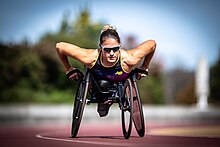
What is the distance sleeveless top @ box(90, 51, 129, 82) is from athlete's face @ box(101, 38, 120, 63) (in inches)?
5.8

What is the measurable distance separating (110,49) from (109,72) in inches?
17.2

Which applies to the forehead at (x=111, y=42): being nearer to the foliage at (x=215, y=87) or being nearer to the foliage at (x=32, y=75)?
the foliage at (x=32, y=75)

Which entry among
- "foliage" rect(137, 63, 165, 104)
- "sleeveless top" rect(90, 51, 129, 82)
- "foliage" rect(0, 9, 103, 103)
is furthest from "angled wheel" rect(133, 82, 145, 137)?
"foliage" rect(137, 63, 165, 104)

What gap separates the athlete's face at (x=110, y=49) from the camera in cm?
1002

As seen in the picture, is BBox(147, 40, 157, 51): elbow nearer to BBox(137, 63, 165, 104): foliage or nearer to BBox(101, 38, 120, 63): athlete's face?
BBox(101, 38, 120, 63): athlete's face

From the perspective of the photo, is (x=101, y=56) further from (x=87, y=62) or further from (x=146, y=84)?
(x=146, y=84)

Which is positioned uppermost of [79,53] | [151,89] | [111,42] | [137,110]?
[151,89]

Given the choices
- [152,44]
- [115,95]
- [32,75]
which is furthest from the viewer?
[32,75]

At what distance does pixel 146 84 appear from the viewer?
75375mm

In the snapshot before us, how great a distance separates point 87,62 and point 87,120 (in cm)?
1954

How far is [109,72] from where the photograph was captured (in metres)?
10.3

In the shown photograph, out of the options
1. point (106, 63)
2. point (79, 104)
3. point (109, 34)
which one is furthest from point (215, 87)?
point (109, 34)

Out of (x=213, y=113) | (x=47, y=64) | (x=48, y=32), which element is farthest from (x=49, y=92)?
(x=48, y=32)

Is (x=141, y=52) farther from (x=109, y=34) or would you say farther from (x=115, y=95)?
(x=115, y=95)
